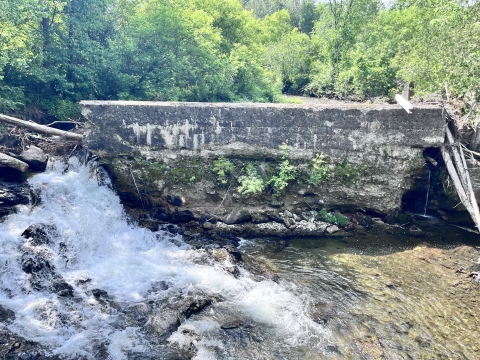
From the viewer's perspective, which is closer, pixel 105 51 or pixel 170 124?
pixel 170 124

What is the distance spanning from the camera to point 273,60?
67.7 ft

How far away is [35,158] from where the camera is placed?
809cm

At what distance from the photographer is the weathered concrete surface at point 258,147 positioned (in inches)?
328

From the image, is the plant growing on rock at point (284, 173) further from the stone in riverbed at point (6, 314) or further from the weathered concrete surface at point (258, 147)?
the stone in riverbed at point (6, 314)

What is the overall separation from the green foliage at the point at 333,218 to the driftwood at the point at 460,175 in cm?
271

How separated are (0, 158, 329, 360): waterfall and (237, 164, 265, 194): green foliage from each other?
1905mm

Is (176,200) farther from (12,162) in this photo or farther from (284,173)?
(12,162)

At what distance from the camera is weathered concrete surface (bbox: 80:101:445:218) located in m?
8.32

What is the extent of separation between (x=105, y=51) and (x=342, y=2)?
14003mm

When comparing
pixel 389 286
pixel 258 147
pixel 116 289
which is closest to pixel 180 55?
pixel 258 147

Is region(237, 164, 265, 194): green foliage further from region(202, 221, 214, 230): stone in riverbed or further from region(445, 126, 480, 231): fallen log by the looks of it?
region(445, 126, 480, 231): fallen log

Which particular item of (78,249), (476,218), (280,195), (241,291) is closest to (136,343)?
(241,291)

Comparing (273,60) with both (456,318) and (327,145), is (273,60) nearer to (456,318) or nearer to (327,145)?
(327,145)

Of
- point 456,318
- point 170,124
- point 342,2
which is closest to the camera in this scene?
point 456,318
